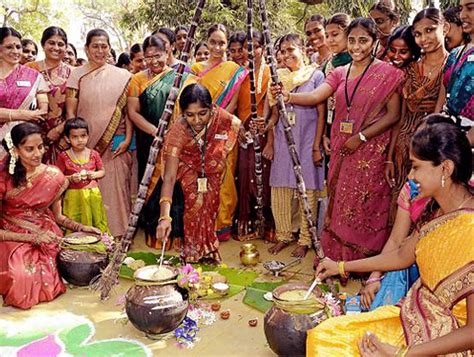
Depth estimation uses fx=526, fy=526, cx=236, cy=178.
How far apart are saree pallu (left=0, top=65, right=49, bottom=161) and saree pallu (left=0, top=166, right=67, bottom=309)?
2.74 ft

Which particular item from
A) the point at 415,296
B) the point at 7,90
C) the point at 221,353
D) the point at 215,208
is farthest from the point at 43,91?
the point at 415,296

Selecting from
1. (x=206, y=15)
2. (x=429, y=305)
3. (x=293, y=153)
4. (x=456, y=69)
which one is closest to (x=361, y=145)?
(x=293, y=153)

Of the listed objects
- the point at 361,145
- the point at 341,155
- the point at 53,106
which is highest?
the point at 53,106

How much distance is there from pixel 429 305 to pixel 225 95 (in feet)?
11.6

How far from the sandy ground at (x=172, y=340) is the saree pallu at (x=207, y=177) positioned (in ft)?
2.38

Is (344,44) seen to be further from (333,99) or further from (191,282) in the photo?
(191,282)

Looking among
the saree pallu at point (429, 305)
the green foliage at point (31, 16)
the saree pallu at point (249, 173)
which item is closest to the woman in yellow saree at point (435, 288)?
the saree pallu at point (429, 305)

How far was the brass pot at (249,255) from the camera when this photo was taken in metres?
4.83

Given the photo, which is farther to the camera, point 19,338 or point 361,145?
point 361,145

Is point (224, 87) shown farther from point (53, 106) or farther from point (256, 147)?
point (53, 106)

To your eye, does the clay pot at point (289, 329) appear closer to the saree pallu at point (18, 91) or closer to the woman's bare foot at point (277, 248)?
the woman's bare foot at point (277, 248)

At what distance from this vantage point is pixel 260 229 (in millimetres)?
5508

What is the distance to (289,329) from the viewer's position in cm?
301

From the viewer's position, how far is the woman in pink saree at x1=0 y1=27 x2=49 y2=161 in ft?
15.7
